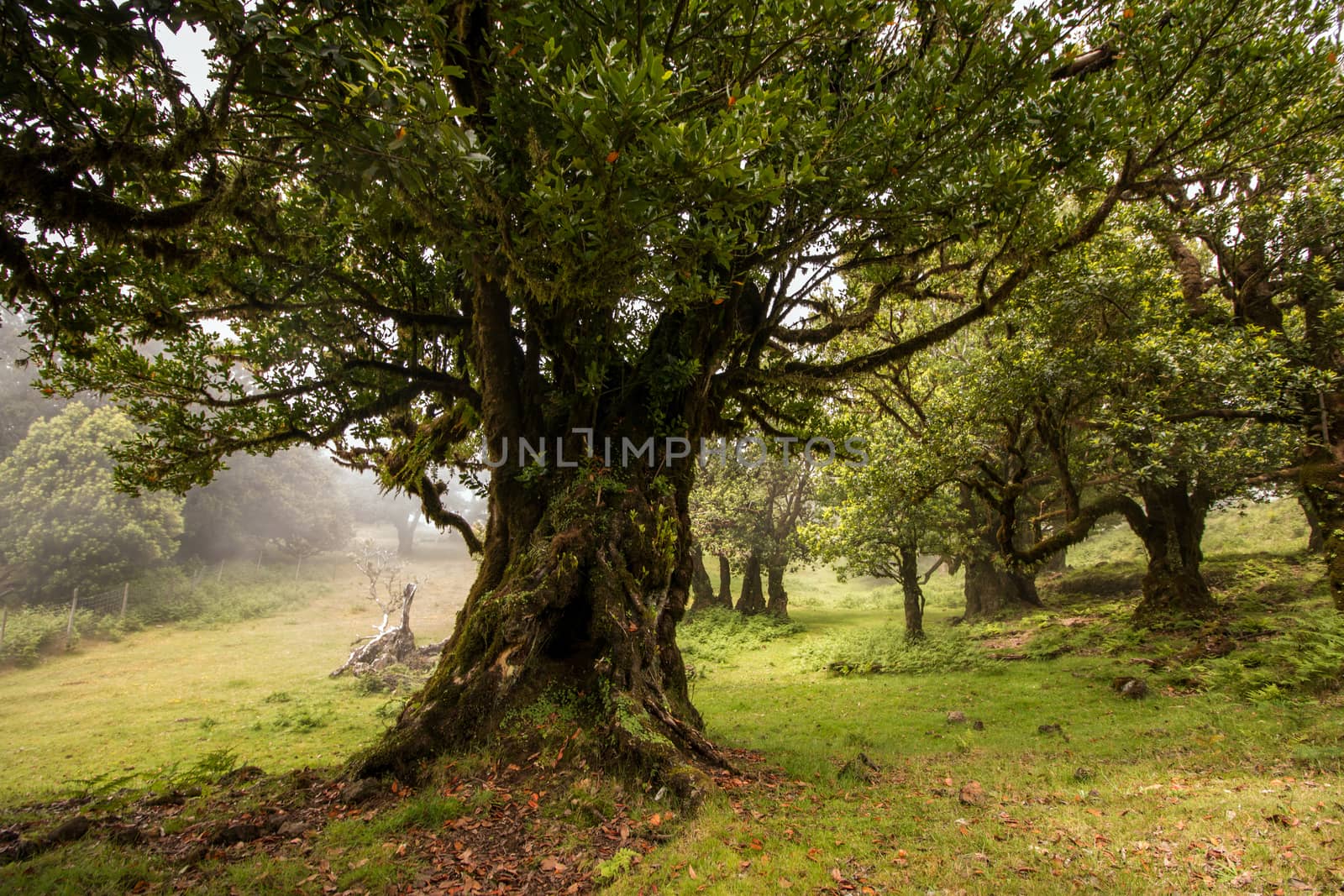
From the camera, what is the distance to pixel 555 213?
198 inches

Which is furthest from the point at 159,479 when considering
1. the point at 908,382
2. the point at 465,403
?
the point at 908,382

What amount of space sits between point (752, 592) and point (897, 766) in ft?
67.5

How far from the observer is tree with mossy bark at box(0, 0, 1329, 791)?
4.21m

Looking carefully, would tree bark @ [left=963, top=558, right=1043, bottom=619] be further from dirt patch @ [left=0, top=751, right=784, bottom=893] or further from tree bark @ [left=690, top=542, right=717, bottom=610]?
dirt patch @ [left=0, top=751, right=784, bottom=893]

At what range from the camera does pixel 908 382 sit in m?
15.7

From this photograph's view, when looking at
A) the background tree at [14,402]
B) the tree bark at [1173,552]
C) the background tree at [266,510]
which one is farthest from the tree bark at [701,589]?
the background tree at [14,402]

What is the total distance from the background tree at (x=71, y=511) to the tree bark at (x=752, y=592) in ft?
97.8

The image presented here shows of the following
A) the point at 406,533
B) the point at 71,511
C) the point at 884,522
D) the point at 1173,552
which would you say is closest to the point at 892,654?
the point at 884,522

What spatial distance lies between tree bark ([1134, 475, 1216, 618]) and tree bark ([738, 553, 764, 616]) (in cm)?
1501

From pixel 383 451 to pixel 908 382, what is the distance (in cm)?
1282

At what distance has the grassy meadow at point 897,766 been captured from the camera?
4.40 meters

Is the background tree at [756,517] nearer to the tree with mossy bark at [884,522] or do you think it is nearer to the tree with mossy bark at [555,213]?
the tree with mossy bark at [884,522]

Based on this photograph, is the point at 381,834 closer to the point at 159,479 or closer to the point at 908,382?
the point at 159,479

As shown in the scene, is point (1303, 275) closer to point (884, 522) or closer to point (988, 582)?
point (884, 522)
